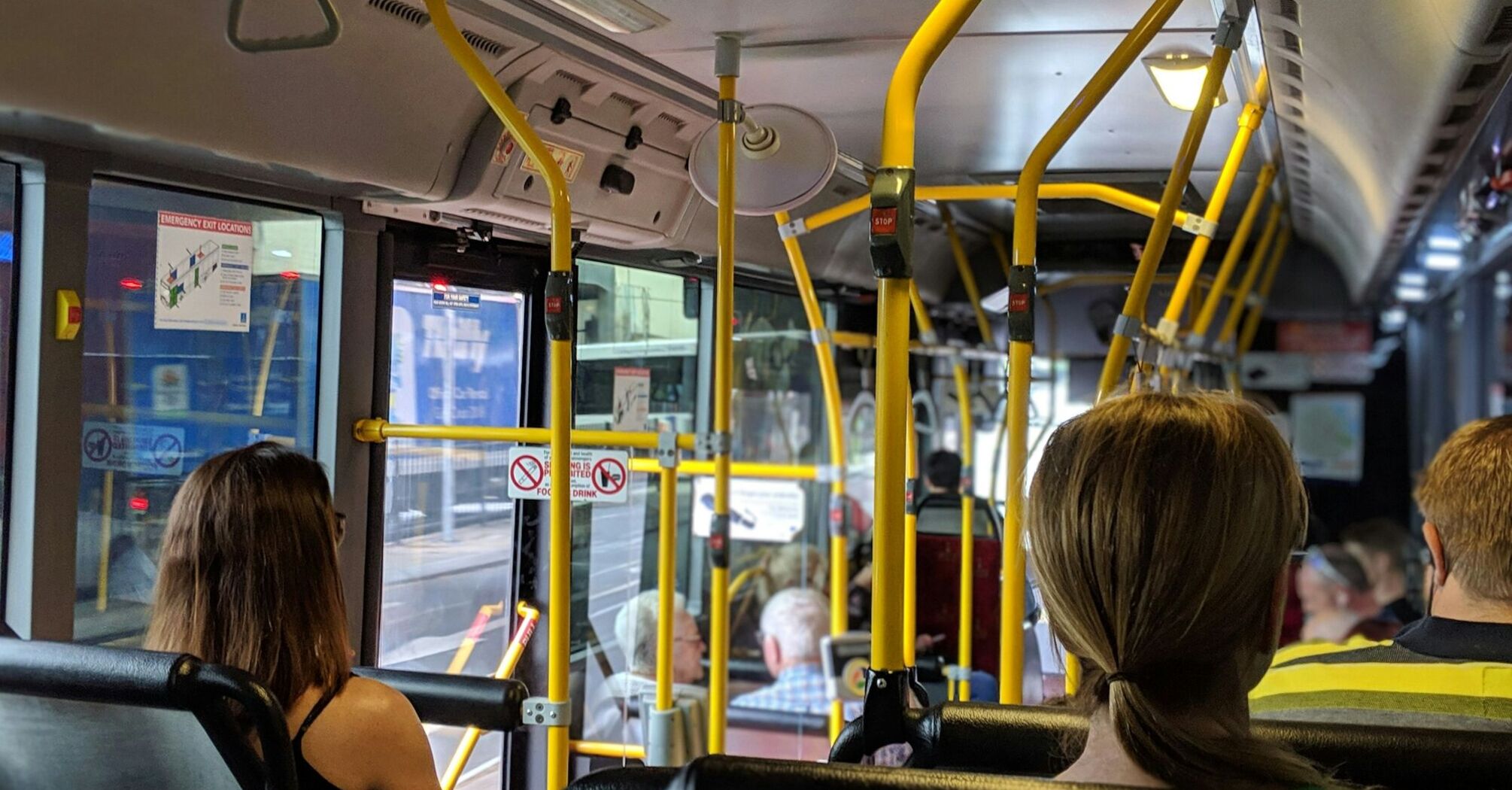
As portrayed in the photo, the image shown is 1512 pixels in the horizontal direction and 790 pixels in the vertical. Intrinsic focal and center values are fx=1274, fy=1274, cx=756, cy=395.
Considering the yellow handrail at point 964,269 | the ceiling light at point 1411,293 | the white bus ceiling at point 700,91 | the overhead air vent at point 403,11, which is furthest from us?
the ceiling light at point 1411,293

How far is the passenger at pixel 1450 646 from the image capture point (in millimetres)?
2062

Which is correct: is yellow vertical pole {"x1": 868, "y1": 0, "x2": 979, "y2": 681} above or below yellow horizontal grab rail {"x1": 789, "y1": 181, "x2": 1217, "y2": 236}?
below

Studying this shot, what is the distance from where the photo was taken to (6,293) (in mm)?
2215

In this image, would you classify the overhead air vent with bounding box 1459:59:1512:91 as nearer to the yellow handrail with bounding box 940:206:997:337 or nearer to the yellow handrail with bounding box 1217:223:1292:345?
the yellow handrail with bounding box 940:206:997:337

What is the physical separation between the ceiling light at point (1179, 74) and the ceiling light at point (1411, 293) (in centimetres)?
550

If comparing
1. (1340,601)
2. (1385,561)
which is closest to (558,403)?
(1340,601)

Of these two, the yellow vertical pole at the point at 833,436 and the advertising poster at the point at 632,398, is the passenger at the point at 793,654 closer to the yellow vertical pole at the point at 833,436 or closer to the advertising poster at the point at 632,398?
the yellow vertical pole at the point at 833,436

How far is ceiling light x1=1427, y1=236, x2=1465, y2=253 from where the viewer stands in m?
5.88

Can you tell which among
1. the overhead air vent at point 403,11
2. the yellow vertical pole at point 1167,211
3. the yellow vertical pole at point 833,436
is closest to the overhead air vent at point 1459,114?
the yellow vertical pole at point 1167,211

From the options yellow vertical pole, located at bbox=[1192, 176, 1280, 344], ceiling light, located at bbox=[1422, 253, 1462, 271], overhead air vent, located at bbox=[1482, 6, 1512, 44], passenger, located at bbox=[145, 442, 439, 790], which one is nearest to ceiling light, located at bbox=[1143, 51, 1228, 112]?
overhead air vent, located at bbox=[1482, 6, 1512, 44]

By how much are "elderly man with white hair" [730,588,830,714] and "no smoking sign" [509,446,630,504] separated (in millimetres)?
2198

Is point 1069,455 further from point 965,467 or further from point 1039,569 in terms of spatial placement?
point 965,467

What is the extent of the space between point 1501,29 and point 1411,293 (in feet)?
21.9

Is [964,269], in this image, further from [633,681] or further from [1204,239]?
[633,681]
